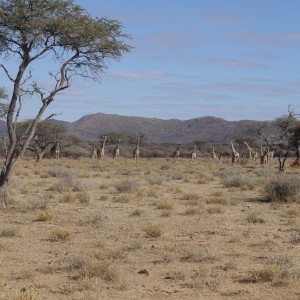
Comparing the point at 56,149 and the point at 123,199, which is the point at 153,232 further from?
the point at 56,149

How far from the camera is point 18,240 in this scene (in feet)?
38.5

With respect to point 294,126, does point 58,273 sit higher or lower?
lower

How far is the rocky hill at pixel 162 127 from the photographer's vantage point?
468 ft

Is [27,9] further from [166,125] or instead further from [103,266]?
[166,125]

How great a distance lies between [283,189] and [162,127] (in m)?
143

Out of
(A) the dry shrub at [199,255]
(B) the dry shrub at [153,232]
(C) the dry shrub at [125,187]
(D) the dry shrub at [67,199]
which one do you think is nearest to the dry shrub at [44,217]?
(B) the dry shrub at [153,232]

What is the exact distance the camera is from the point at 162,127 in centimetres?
16275

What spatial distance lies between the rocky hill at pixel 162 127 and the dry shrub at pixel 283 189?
111 meters

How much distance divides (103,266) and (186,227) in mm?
5425

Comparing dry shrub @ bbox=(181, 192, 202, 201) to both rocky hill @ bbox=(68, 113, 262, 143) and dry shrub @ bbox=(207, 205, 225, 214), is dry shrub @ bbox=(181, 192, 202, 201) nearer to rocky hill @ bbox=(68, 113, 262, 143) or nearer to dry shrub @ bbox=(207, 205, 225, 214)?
dry shrub @ bbox=(207, 205, 225, 214)

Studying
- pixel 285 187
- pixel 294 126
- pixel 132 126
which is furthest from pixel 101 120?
Answer: pixel 285 187

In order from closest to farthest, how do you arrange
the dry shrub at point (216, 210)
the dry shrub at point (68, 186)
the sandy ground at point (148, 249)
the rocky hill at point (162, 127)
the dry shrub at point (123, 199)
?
the sandy ground at point (148, 249)
the dry shrub at point (216, 210)
the dry shrub at point (123, 199)
the dry shrub at point (68, 186)
the rocky hill at point (162, 127)

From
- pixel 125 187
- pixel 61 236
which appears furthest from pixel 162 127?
pixel 61 236

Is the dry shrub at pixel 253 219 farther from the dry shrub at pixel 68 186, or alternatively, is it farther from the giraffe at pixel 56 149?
the giraffe at pixel 56 149
